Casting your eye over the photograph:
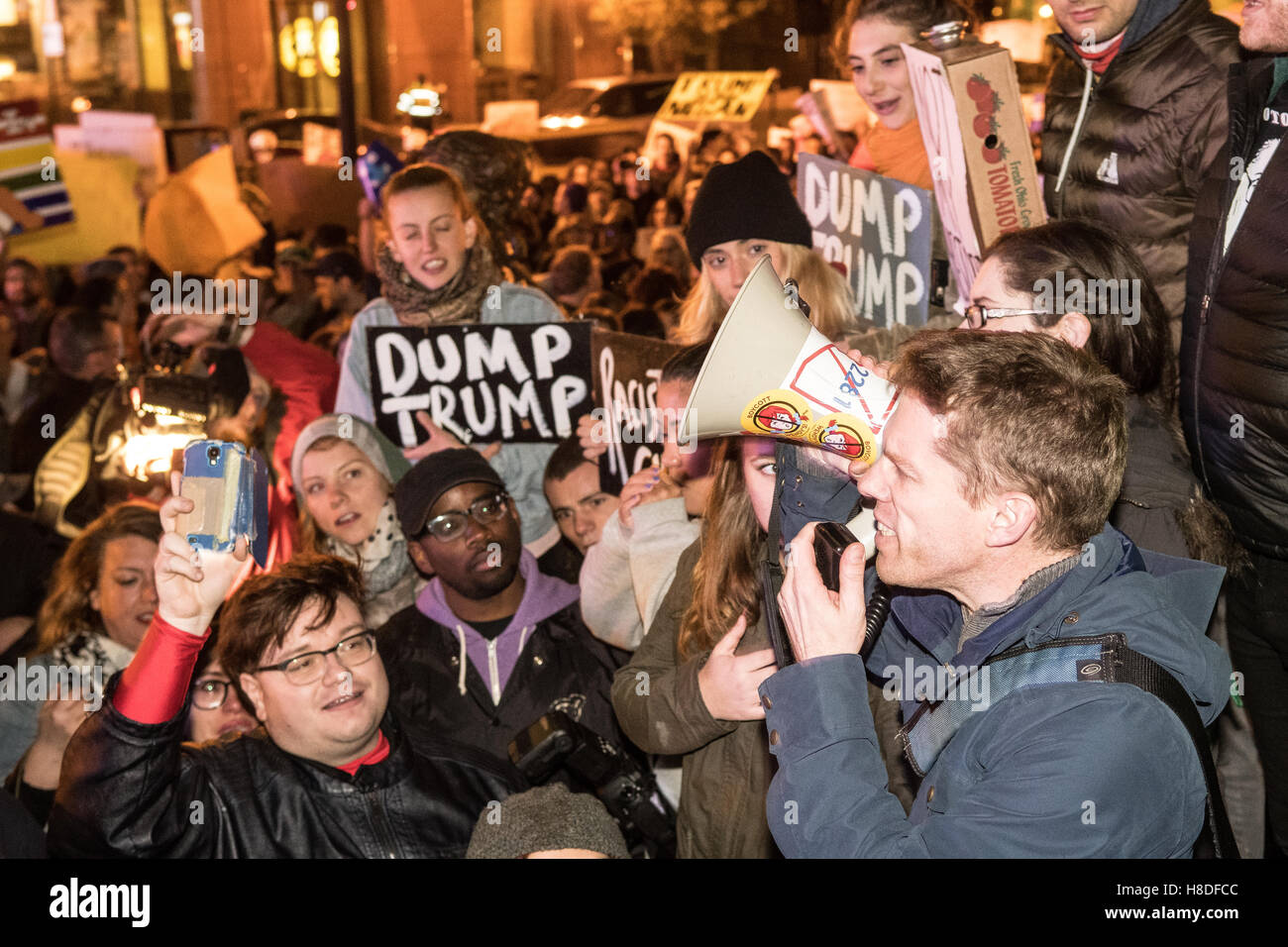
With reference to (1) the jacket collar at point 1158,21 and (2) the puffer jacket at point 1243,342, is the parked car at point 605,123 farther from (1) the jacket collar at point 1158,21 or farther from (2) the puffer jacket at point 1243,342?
(2) the puffer jacket at point 1243,342

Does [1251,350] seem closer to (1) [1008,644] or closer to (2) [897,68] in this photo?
(1) [1008,644]

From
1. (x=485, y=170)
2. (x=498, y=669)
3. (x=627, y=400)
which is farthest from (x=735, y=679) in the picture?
(x=485, y=170)

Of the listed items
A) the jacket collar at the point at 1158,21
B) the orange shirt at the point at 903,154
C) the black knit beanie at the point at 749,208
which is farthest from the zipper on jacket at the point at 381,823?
the jacket collar at the point at 1158,21

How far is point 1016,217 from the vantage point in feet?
10.6

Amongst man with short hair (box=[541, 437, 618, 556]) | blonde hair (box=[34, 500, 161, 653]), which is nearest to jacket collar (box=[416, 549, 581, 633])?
man with short hair (box=[541, 437, 618, 556])

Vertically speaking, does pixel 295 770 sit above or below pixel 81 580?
below

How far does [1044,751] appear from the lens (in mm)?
1673

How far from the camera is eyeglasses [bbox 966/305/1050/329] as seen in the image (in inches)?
102

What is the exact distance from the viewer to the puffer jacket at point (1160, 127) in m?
3.07

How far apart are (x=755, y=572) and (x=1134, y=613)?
113 cm

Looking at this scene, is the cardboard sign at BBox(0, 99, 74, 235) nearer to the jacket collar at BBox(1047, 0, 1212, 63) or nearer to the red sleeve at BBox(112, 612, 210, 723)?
the red sleeve at BBox(112, 612, 210, 723)
